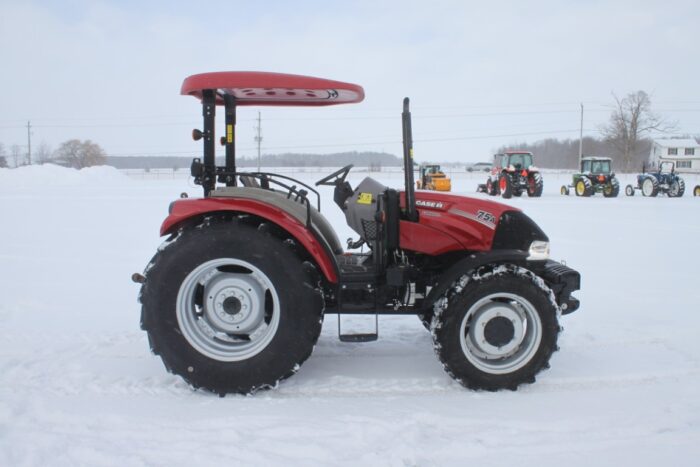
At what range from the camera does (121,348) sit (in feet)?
13.2

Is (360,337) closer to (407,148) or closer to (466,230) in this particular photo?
(466,230)

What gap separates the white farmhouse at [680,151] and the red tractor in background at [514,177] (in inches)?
2286

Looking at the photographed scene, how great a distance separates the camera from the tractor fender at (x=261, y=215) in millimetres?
3172

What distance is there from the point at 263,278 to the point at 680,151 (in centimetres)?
8426

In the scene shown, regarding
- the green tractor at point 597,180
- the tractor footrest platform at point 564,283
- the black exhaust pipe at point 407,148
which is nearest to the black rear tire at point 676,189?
the green tractor at point 597,180

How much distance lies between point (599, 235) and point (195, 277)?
30.5ft

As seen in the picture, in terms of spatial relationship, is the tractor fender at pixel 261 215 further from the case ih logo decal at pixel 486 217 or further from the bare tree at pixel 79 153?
the bare tree at pixel 79 153

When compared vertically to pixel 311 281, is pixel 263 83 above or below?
Result: above

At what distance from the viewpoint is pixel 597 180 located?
77.2 feet

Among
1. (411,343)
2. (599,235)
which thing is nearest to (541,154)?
(599,235)

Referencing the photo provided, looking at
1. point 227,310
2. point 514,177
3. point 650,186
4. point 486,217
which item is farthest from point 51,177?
point 486,217

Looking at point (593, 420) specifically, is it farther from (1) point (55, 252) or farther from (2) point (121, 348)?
(1) point (55, 252)

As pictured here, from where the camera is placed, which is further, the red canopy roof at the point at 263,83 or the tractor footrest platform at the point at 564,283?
the tractor footrest platform at the point at 564,283

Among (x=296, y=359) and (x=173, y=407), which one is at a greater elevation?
(x=296, y=359)
